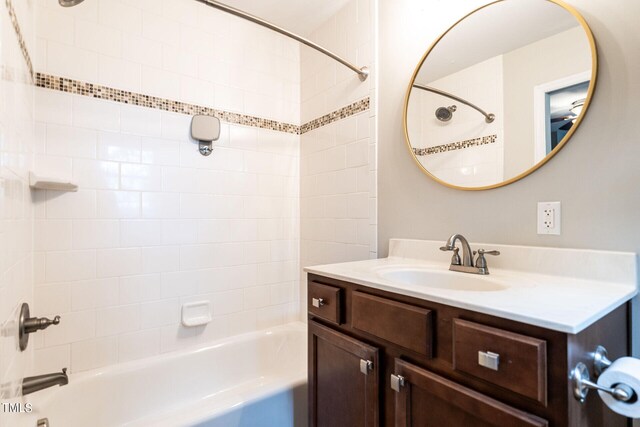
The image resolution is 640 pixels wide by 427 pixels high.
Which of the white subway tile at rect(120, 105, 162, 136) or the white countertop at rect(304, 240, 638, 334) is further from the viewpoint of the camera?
the white subway tile at rect(120, 105, 162, 136)

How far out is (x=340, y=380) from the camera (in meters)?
1.14

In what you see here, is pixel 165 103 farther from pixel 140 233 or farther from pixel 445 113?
pixel 445 113

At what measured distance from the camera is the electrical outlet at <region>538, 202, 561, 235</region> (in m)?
1.04

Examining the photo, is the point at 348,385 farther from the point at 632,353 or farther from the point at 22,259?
the point at 22,259

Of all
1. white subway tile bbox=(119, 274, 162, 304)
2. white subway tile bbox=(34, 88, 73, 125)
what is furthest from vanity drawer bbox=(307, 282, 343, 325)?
white subway tile bbox=(34, 88, 73, 125)

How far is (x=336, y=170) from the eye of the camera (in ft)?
6.37

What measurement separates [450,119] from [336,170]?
2.50 ft

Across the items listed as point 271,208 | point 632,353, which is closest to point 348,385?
point 632,353

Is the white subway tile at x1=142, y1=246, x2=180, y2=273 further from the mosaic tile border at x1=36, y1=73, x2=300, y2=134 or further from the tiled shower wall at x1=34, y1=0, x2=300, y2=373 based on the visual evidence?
the mosaic tile border at x1=36, y1=73, x2=300, y2=134

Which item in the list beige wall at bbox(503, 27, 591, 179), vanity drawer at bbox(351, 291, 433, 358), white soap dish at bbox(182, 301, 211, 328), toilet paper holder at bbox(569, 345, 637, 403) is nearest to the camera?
toilet paper holder at bbox(569, 345, 637, 403)

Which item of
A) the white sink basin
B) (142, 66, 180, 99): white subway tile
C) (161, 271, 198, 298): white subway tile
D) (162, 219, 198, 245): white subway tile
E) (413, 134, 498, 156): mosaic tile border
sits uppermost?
(142, 66, 180, 99): white subway tile

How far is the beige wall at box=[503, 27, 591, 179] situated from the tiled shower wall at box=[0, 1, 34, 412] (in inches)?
60.1

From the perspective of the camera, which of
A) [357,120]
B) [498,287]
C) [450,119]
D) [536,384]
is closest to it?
[536,384]

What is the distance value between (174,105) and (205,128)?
0.21m
